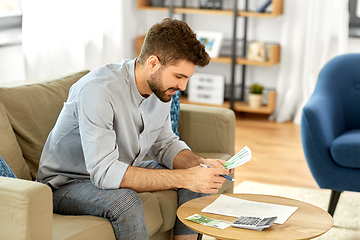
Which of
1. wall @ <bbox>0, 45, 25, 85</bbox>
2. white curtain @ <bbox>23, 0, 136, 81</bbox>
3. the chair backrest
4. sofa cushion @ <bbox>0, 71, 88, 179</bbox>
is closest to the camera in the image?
sofa cushion @ <bbox>0, 71, 88, 179</bbox>

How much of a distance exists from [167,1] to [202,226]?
12.3 ft

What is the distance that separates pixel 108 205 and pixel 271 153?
2.29m

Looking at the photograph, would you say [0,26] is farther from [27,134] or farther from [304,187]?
[304,187]

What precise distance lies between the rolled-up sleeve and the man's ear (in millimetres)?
203

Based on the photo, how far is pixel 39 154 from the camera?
189 cm

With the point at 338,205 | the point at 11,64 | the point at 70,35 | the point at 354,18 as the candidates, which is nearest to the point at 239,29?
the point at 354,18

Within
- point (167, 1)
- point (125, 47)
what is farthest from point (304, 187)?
point (167, 1)

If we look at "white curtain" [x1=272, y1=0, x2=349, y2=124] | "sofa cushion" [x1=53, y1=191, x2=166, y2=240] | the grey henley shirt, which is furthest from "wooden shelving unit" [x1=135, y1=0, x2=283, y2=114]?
"sofa cushion" [x1=53, y1=191, x2=166, y2=240]

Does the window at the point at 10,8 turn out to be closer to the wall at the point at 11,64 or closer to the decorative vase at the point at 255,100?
the wall at the point at 11,64

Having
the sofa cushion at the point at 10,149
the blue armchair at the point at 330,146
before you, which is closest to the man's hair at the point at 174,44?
the sofa cushion at the point at 10,149

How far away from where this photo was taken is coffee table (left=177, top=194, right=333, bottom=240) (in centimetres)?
136

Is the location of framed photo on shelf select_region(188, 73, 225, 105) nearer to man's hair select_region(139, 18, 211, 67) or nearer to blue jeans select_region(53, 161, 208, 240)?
man's hair select_region(139, 18, 211, 67)

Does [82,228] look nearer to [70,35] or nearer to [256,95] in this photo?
[70,35]

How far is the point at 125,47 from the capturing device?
4.33 meters
